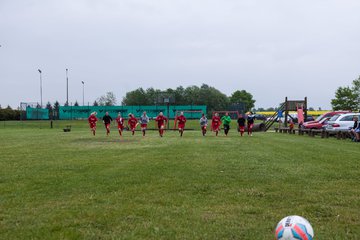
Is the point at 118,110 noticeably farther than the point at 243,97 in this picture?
No

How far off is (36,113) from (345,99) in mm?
49715

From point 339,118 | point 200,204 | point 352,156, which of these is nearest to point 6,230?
point 200,204

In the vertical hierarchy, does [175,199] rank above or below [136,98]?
below

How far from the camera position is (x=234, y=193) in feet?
24.9

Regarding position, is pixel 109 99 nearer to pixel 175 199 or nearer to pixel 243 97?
pixel 243 97

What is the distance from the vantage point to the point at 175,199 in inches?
280

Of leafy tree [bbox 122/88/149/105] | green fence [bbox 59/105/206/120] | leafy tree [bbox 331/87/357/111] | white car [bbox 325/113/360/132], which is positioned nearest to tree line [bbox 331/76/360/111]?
leafy tree [bbox 331/87/357/111]

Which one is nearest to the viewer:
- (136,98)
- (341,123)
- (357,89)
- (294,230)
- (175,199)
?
(294,230)

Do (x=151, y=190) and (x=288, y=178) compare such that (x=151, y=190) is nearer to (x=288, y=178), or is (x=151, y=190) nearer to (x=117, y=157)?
(x=288, y=178)

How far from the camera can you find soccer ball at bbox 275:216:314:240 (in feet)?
14.1

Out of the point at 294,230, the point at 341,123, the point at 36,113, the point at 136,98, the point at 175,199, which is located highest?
the point at 136,98

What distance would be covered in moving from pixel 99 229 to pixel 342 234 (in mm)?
2978

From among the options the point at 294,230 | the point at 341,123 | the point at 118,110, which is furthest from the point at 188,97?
the point at 294,230

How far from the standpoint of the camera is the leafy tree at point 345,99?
67.4 metres
